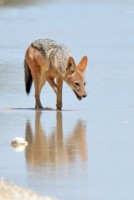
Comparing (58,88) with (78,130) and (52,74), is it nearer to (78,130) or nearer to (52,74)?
(52,74)

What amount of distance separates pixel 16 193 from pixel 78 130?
4.10 meters

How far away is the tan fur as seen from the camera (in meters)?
14.6

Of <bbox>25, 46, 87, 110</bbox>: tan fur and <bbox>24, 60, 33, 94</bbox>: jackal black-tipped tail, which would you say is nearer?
<bbox>25, 46, 87, 110</bbox>: tan fur

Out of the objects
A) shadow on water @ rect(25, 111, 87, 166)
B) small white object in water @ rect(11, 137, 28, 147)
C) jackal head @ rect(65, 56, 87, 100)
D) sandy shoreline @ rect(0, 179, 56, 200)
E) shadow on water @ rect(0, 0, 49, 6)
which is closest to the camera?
sandy shoreline @ rect(0, 179, 56, 200)

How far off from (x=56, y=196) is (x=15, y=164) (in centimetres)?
156

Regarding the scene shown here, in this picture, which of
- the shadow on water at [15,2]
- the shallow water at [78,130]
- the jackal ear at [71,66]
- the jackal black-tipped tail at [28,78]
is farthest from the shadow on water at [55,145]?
the shadow on water at [15,2]

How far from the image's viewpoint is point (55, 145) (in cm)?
1095

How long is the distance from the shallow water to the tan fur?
0.81 ft

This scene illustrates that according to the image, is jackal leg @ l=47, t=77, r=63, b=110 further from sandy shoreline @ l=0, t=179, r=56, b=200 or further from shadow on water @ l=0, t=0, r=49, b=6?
shadow on water @ l=0, t=0, r=49, b=6

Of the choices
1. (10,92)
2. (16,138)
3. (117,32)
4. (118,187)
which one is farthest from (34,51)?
(117,32)

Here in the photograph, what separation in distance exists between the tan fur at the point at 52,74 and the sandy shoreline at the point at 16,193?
20.2 ft

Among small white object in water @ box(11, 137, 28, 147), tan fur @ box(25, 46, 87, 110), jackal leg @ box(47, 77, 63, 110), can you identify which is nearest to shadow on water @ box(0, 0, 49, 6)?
tan fur @ box(25, 46, 87, 110)

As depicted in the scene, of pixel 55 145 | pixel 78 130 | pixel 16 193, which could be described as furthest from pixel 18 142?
pixel 16 193

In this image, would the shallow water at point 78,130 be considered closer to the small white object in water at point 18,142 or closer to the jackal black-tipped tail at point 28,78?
the small white object in water at point 18,142
